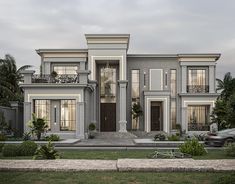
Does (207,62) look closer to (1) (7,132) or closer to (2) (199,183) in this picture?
(1) (7,132)

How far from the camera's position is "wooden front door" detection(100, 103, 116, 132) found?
3994 cm

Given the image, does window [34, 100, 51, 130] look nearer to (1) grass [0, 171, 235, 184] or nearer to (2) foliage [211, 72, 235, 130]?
(2) foliage [211, 72, 235, 130]

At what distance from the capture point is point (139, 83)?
1626 inches

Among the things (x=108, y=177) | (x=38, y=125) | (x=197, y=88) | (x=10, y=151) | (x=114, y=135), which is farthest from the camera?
(x=197, y=88)

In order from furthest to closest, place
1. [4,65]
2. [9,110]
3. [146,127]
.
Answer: [4,65], [146,127], [9,110]

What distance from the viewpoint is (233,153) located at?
17750 mm

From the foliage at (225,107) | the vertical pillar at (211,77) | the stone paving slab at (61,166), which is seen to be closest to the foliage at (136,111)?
the foliage at (225,107)

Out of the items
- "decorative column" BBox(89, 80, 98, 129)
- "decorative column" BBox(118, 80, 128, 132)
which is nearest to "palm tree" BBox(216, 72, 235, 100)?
"decorative column" BBox(118, 80, 128, 132)

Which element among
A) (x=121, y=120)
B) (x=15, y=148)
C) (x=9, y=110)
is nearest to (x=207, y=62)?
(x=121, y=120)

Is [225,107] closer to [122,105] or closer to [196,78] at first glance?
[122,105]

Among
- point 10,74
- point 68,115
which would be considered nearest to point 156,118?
point 68,115

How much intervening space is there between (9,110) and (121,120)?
32.4 ft

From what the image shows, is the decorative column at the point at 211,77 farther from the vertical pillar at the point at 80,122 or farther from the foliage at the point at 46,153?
the foliage at the point at 46,153

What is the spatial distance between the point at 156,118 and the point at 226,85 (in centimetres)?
1511
